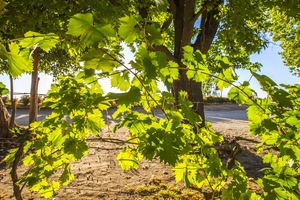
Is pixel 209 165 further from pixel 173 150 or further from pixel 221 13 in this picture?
pixel 221 13

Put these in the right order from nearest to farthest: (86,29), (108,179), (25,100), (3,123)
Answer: (86,29) < (108,179) < (3,123) < (25,100)

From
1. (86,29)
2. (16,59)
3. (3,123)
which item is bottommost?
(3,123)

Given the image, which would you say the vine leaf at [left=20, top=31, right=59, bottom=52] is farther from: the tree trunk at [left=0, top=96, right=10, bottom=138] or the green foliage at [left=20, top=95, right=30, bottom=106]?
the green foliage at [left=20, top=95, right=30, bottom=106]

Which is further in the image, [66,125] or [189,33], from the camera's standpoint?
[189,33]

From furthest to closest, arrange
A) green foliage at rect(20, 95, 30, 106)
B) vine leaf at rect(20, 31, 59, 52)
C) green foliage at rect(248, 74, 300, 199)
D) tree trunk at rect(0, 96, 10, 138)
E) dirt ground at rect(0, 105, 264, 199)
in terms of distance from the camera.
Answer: green foliage at rect(20, 95, 30, 106) → tree trunk at rect(0, 96, 10, 138) → dirt ground at rect(0, 105, 264, 199) → green foliage at rect(248, 74, 300, 199) → vine leaf at rect(20, 31, 59, 52)

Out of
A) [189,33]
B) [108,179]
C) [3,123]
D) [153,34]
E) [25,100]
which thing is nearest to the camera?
[153,34]

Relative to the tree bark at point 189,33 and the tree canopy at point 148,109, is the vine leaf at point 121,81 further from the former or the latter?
the tree bark at point 189,33

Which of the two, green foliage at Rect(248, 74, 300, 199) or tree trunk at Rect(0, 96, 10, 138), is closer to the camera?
green foliage at Rect(248, 74, 300, 199)

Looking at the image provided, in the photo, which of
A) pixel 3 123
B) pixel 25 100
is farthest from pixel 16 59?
pixel 25 100

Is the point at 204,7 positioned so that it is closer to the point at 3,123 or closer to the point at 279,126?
the point at 279,126

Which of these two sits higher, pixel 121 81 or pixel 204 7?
pixel 204 7

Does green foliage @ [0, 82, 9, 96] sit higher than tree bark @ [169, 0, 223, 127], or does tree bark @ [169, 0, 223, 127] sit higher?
tree bark @ [169, 0, 223, 127]

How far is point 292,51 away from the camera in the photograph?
2173 centimetres

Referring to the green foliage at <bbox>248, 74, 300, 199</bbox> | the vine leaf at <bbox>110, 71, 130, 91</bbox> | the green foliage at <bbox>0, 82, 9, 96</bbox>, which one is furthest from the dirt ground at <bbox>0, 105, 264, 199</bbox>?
the green foliage at <bbox>0, 82, 9, 96</bbox>
